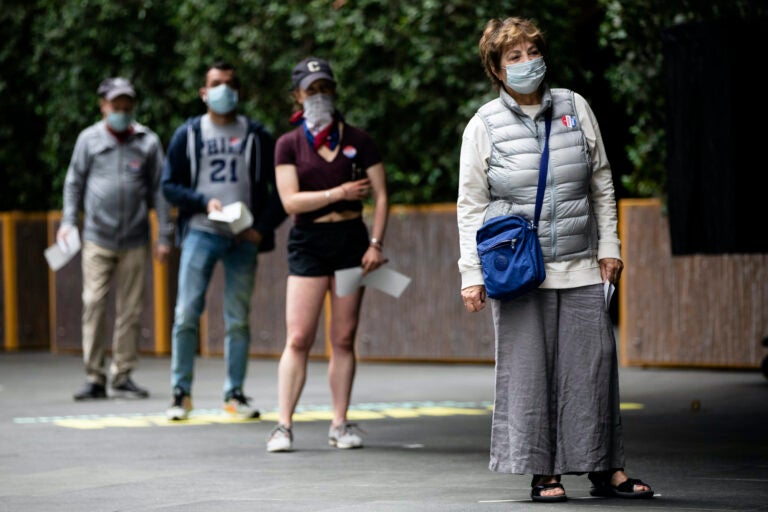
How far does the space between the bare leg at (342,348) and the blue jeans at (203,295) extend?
1598 mm

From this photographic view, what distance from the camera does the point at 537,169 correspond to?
22.2 ft

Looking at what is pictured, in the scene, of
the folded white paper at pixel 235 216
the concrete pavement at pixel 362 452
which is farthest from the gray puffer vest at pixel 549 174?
the folded white paper at pixel 235 216

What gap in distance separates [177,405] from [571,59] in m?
6.07

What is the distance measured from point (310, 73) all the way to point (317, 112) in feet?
0.75

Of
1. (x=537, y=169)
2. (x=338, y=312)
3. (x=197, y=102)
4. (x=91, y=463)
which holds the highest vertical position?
(x=197, y=102)

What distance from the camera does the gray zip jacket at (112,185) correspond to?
12.1m

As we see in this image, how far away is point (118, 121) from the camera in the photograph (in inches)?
476

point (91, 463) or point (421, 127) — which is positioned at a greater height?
point (421, 127)

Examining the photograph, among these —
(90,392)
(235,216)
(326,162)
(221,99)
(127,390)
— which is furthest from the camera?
(127,390)

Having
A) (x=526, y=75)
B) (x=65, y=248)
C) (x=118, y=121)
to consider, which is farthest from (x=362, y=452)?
(x=118, y=121)

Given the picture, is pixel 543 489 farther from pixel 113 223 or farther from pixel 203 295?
pixel 113 223

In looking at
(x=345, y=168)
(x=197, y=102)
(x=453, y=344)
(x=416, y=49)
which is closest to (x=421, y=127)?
(x=416, y=49)

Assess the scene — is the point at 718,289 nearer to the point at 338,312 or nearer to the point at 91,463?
the point at 338,312

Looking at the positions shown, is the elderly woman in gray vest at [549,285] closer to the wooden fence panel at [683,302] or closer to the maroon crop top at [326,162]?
the maroon crop top at [326,162]
